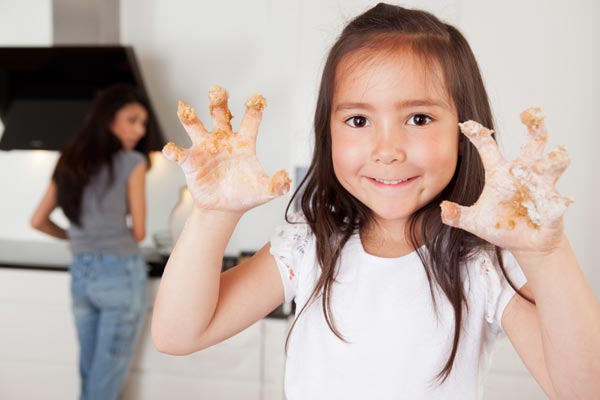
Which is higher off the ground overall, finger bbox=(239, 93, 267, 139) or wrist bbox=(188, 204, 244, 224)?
finger bbox=(239, 93, 267, 139)

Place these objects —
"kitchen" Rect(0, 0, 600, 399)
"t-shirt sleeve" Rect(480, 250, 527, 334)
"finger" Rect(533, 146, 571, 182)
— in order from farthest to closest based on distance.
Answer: "kitchen" Rect(0, 0, 600, 399), "t-shirt sleeve" Rect(480, 250, 527, 334), "finger" Rect(533, 146, 571, 182)

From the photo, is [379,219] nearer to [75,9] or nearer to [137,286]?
[137,286]

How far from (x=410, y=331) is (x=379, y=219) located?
165mm

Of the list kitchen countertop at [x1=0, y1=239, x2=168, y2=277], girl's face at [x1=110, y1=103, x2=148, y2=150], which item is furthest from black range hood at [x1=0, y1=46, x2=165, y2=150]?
kitchen countertop at [x1=0, y1=239, x2=168, y2=277]

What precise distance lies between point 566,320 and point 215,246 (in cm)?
40

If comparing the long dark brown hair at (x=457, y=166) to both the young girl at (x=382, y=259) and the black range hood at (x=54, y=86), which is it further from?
the black range hood at (x=54, y=86)

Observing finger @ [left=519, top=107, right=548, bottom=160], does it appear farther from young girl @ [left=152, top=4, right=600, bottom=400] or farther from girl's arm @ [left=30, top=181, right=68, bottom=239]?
girl's arm @ [left=30, top=181, right=68, bottom=239]

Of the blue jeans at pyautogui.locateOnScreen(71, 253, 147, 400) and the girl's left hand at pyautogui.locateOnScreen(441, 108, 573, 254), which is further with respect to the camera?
the blue jeans at pyautogui.locateOnScreen(71, 253, 147, 400)

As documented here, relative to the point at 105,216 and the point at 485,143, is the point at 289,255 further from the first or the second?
the point at 105,216

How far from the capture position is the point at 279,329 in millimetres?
2207

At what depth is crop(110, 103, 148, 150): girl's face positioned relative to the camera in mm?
2311

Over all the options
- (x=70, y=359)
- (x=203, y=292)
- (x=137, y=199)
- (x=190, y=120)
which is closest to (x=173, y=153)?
(x=190, y=120)

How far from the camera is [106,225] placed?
2.26m

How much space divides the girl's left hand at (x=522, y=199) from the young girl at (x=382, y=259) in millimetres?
63
